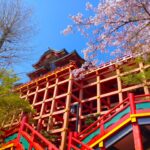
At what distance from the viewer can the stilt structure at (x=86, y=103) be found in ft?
25.1

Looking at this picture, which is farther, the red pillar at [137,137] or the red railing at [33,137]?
the red pillar at [137,137]

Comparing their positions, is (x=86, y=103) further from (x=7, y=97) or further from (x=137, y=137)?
(x=137, y=137)

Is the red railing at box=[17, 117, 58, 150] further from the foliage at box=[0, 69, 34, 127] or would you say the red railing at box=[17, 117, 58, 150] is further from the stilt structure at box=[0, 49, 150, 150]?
the foliage at box=[0, 69, 34, 127]

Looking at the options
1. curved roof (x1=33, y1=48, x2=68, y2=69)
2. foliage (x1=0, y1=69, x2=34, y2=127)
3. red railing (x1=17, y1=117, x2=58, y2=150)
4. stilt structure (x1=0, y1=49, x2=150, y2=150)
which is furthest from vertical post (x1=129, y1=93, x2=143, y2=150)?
curved roof (x1=33, y1=48, x2=68, y2=69)

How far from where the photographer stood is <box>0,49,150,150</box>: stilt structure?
764 centimetres

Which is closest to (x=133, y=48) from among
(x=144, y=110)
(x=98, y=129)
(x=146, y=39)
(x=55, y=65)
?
(x=146, y=39)

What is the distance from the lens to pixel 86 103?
612 inches

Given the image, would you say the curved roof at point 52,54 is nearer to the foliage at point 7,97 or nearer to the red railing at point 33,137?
the foliage at point 7,97

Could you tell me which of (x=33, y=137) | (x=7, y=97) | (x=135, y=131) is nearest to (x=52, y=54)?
(x=7, y=97)

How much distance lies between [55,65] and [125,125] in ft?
43.5

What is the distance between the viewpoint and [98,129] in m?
8.16

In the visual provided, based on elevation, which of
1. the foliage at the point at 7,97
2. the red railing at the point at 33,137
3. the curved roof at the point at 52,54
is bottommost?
the red railing at the point at 33,137

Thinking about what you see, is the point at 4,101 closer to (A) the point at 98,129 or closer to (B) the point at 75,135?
(B) the point at 75,135

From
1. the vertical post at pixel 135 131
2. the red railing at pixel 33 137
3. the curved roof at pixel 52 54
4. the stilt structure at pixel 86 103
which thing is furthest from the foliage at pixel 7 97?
the curved roof at pixel 52 54
